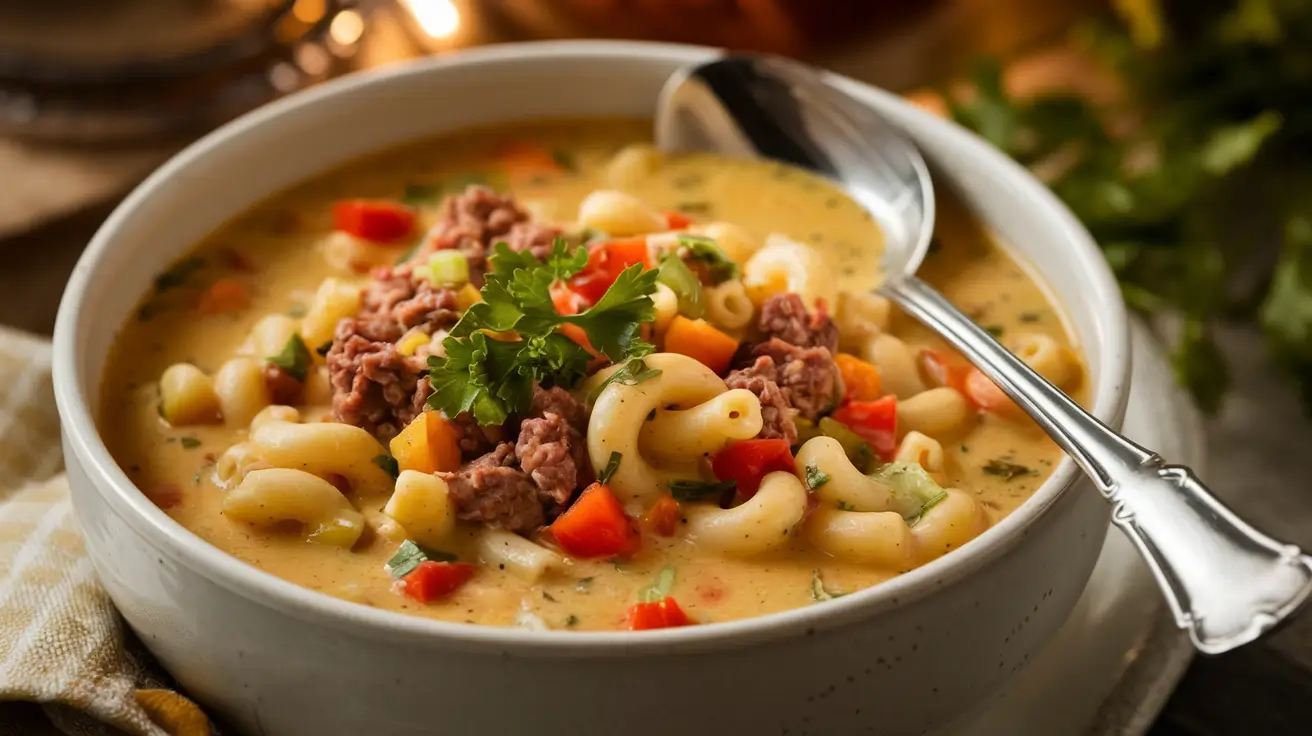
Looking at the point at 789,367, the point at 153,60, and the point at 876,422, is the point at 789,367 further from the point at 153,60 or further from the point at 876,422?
the point at 153,60

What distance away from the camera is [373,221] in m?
3.31

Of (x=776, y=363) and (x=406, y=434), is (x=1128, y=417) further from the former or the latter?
(x=406, y=434)

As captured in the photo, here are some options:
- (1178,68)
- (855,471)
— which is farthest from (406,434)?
(1178,68)

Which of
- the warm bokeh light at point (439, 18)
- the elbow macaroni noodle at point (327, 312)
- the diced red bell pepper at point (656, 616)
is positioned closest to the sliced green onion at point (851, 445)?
the diced red bell pepper at point (656, 616)

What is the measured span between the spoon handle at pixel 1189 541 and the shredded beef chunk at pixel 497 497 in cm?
86

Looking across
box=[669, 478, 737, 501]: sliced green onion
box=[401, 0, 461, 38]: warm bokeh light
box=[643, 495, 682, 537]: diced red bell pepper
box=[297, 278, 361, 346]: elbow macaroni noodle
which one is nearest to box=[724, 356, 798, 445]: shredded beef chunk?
box=[669, 478, 737, 501]: sliced green onion

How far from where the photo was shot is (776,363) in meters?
2.70

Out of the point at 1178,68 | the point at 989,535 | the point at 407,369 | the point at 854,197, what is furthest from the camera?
the point at 1178,68

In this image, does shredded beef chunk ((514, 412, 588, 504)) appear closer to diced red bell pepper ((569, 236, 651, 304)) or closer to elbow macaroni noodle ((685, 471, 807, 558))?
elbow macaroni noodle ((685, 471, 807, 558))

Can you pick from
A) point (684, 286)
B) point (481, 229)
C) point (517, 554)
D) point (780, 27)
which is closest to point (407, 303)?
point (481, 229)

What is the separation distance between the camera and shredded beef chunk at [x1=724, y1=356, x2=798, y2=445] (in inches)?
101

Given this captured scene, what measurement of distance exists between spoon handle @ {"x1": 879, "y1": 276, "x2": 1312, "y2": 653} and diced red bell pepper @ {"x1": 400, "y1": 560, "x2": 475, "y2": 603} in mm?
997

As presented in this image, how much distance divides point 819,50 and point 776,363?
226 centimetres

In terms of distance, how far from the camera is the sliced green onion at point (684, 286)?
2.72m
